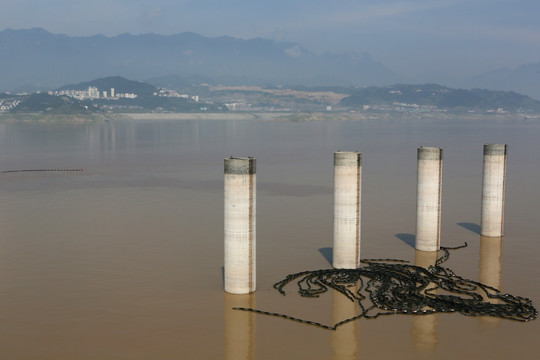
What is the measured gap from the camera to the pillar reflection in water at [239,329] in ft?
56.1

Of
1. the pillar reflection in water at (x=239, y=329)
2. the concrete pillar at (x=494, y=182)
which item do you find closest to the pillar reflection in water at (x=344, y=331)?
the pillar reflection in water at (x=239, y=329)

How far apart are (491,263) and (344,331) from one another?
1002 centimetres

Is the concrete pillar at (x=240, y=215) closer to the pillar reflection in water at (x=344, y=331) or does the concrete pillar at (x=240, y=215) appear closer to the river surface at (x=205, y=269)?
the river surface at (x=205, y=269)

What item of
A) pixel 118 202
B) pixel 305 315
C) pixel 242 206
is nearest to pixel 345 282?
pixel 305 315

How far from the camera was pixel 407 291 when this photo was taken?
21219 mm

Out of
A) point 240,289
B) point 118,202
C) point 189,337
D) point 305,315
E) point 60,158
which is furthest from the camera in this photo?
point 60,158

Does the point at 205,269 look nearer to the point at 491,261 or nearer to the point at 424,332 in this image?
the point at 424,332

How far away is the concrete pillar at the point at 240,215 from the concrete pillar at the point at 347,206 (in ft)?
14.6

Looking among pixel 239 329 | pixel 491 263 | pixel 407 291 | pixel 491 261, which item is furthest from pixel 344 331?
pixel 491 261

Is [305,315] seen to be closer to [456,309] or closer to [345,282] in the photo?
[345,282]

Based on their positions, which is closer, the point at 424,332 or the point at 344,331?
the point at 424,332

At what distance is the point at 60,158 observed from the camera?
76625 mm

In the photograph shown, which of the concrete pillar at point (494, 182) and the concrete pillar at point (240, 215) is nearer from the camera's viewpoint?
the concrete pillar at point (240, 215)

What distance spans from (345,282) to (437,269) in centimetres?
399
